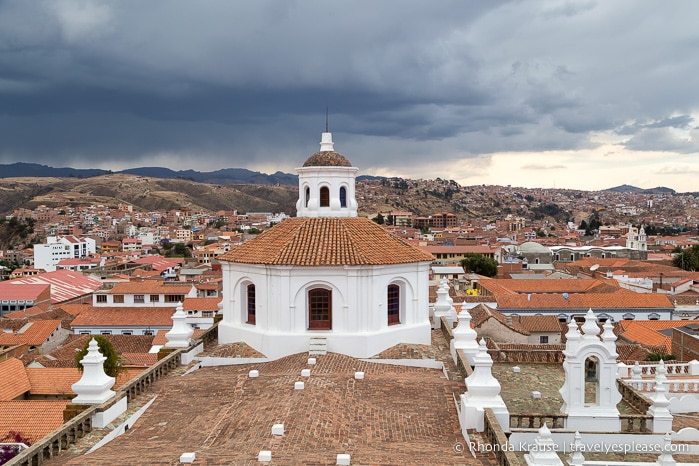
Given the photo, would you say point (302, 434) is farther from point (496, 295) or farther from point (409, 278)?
point (496, 295)

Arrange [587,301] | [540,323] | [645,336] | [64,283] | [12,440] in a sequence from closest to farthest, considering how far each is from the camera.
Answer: [12,440] < [645,336] < [540,323] < [587,301] < [64,283]

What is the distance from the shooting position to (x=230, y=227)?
15262 centimetres

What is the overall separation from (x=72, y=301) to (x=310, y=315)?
56118 millimetres

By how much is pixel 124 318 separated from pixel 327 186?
35.0 metres

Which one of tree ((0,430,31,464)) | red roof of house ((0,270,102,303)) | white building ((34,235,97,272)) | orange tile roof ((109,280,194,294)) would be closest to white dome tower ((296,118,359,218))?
tree ((0,430,31,464))

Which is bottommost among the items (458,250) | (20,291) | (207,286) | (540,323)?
(540,323)

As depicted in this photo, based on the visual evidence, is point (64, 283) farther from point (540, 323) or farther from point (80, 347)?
point (540, 323)

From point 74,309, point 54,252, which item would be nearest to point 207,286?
point 74,309

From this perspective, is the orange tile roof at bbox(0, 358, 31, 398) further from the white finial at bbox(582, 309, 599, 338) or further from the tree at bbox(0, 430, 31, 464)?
the white finial at bbox(582, 309, 599, 338)

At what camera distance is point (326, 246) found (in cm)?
1762

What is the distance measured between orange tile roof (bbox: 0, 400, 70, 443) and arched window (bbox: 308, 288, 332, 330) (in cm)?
1048

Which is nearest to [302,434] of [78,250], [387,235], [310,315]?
[310,315]

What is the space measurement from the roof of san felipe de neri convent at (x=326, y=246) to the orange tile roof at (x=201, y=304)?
30.4 metres

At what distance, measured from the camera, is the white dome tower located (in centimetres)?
1936
